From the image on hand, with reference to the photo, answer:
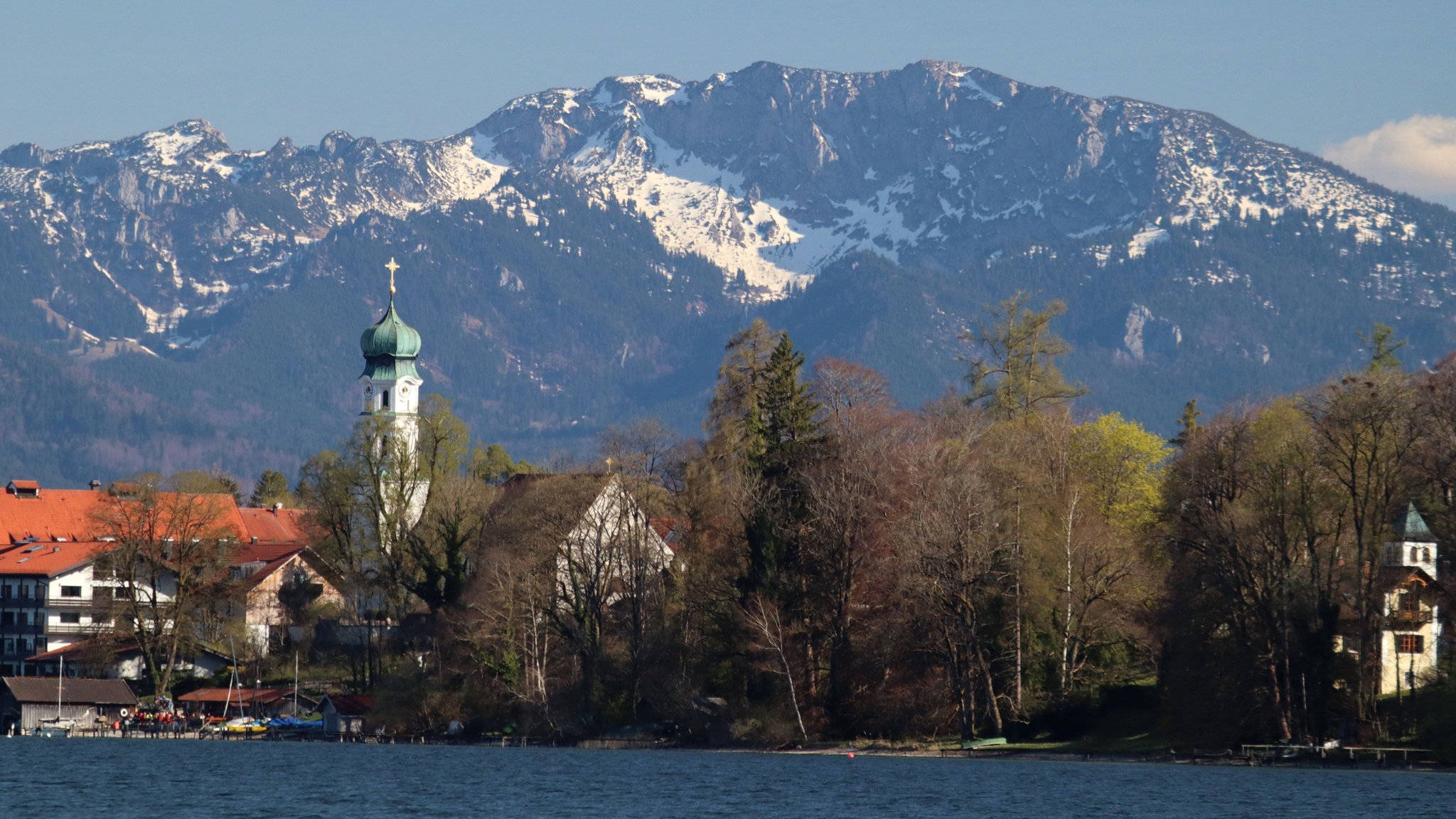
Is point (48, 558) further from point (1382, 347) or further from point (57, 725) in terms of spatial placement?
point (1382, 347)

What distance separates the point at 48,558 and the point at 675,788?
217ft

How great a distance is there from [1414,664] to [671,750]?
98.5ft

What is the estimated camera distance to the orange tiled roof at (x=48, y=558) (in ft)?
390

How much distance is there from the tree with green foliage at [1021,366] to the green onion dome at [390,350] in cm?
4840

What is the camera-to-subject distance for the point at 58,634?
117875 mm

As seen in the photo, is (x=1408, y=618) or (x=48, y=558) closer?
(x=1408, y=618)

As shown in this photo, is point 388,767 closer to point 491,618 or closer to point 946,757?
point 491,618

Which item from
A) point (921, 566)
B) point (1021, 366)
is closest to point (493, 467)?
point (1021, 366)

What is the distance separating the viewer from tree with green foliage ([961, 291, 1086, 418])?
327ft

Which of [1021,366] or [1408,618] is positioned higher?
[1021,366]

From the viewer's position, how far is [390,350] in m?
137

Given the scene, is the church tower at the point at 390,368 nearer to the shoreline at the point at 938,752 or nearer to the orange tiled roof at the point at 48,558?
the orange tiled roof at the point at 48,558

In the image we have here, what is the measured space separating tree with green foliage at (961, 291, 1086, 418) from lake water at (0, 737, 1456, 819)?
25.6m

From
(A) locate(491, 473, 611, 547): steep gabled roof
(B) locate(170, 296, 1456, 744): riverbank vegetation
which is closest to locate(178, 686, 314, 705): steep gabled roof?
(B) locate(170, 296, 1456, 744): riverbank vegetation
